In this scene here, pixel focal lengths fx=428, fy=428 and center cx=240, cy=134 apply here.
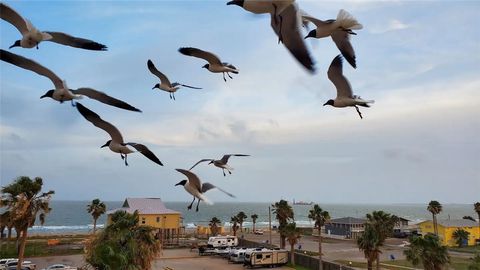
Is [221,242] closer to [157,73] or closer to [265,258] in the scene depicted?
[265,258]

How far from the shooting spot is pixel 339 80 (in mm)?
6734

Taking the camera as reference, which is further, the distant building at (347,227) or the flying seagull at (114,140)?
the distant building at (347,227)

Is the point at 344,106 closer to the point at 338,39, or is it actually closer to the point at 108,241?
the point at 338,39

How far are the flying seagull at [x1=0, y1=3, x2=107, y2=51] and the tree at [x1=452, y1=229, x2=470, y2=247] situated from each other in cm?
6089

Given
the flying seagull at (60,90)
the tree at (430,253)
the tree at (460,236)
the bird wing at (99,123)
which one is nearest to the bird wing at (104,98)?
the flying seagull at (60,90)

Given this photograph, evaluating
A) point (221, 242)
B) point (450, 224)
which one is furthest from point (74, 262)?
point (450, 224)

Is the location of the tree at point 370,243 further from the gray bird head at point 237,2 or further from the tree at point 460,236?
the tree at point 460,236

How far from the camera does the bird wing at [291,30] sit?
4.33 metres

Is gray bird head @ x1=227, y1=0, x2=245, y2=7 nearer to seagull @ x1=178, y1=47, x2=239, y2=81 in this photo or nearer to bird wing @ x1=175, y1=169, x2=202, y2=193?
seagull @ x1=178, y1=47, x2=239, y2=81

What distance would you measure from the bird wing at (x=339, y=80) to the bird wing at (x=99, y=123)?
3.44 metres

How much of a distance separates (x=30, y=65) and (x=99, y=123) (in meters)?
1.17

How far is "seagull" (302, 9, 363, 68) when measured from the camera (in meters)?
5.93

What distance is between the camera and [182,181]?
841 cm

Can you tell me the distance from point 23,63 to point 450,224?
64.1 m
